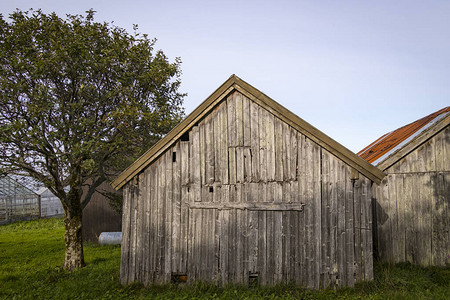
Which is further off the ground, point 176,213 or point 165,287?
point 176,213

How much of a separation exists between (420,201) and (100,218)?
17.9 meters

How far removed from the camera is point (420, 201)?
10492 millimetres

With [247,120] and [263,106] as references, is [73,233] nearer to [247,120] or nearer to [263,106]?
[247,120]

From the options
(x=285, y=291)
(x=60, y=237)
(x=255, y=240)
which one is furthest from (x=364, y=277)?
(x=60, y=237)

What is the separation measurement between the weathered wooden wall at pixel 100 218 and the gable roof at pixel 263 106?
11.3 m

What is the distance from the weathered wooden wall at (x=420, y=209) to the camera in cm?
1032

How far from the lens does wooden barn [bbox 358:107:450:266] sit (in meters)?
10.3

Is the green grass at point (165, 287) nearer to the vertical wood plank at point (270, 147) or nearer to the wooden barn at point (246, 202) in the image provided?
the wooden barn at point (246, 202)

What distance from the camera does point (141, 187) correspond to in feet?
30.6

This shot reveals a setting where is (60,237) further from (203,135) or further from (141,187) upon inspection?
(203,135)

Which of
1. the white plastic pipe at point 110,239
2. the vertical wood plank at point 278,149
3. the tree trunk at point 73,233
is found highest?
the vertical wood plank at point 278,149

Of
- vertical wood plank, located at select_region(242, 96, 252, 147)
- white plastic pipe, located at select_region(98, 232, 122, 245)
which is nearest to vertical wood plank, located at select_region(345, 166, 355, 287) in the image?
vertical wood plank, located at select_region(242, 96, 252, 147)

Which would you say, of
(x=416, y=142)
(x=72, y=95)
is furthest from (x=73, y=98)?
(x=416, y=142)

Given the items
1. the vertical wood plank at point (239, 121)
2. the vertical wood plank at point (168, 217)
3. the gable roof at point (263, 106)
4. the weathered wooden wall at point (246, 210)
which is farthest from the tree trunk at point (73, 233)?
the vertical wood plank at point (239, 121)
